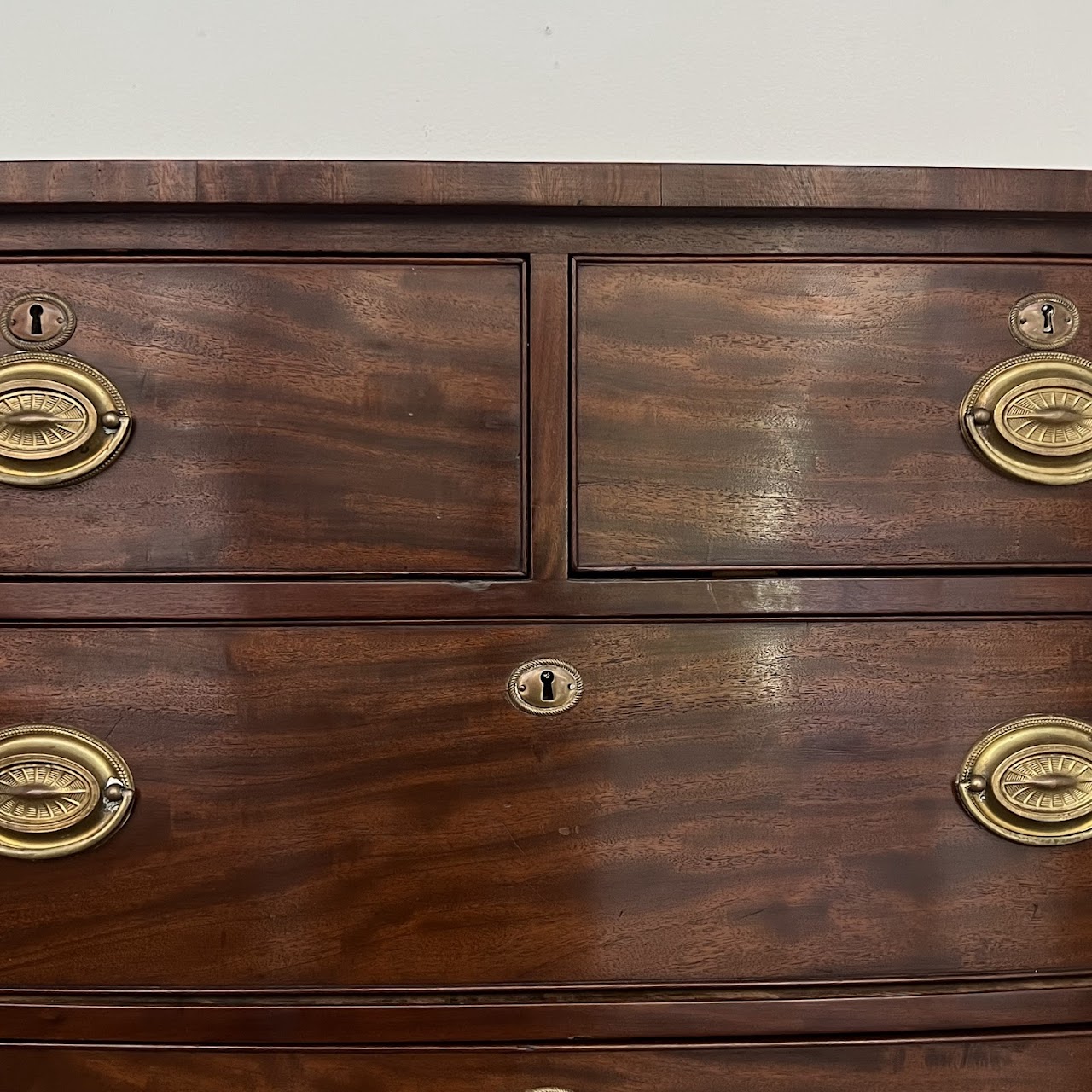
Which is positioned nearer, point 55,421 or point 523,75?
point 55,421

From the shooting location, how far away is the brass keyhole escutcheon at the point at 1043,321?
59 centimetres

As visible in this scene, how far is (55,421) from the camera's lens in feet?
1.85

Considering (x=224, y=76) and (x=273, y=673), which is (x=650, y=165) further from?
(x=224, y=76)

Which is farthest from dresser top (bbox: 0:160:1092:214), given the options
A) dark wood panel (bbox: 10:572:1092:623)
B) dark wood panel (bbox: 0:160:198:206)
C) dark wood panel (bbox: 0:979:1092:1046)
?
dark wood panel (bbox: 0:979:1092:1046)

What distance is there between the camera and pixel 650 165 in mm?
562

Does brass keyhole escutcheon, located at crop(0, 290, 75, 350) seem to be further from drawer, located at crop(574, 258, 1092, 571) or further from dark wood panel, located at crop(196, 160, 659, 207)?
drawer, located at crop(574, 258, 1092, 571)

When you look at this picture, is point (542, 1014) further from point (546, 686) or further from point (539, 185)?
point (539, 185)

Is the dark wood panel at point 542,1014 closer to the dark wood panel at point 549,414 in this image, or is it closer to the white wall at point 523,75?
the dark wood panel at point 549,414

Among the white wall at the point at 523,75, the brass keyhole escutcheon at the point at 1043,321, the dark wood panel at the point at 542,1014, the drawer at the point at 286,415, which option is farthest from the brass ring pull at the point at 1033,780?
the white wall at the point at 523,75

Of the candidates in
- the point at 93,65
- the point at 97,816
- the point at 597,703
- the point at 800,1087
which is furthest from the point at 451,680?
the point at 93,65

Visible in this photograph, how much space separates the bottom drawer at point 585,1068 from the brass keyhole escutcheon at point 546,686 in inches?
8.8

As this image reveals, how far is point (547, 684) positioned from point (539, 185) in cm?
30

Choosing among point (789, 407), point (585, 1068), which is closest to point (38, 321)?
point (789, 407)

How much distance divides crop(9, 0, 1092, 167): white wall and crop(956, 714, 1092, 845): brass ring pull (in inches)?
28.1
